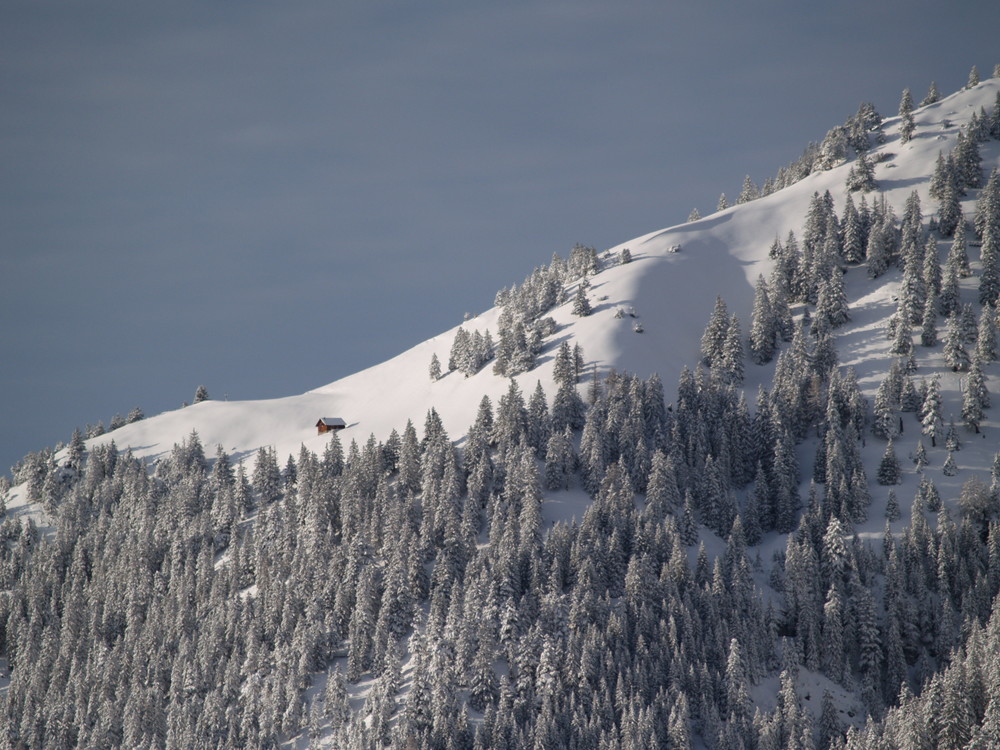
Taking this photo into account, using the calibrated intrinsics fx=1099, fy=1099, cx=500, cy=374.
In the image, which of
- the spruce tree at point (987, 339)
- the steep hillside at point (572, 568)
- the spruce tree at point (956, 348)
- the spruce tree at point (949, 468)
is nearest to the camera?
the steep hillside at point (572, 568)

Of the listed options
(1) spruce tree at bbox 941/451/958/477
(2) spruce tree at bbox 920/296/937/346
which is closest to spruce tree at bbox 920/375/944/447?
(1) spruce tree at bbox 941/451/958/477

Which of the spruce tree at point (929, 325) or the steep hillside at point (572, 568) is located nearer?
the steep hillside at point (572, 568)

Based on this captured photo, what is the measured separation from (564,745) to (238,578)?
6147 centimetres

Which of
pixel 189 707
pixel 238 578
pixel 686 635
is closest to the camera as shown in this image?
pixel 686 635

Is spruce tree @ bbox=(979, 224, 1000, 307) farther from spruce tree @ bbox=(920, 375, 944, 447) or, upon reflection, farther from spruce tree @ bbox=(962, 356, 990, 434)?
spruce tree @ bbox=(920, 375, 944, 447)

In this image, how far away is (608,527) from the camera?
15300 cm

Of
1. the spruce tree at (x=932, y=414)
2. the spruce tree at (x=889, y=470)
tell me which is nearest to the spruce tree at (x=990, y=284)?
the spruce tree at (x=932, y=414)

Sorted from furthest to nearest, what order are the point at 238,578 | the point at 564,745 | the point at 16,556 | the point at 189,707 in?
the point at 16,556 → the point at 238,578 → the point at 189,707 → the point at 564,745

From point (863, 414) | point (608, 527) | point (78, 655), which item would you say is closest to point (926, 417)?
point (863, 414)

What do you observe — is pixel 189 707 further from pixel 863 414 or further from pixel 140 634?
pixel 863 414

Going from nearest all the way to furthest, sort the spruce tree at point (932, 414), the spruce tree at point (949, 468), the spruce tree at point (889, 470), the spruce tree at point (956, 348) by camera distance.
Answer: the spruce tree at point (949, 468)
the spruce tree at point (889, 470)
the spruce tree at point (932, 414)
the spruce tree at point (956, 348)

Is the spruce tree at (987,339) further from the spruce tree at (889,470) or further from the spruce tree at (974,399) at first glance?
the spruce tree at (889,470)

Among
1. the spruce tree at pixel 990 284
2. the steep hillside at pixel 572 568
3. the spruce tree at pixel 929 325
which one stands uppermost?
the spruce tree at pixel 990 284

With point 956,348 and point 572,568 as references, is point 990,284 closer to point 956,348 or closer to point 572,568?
point 956,348
